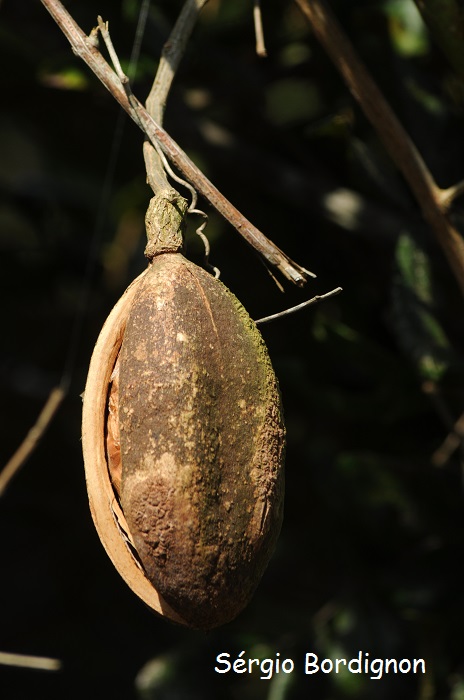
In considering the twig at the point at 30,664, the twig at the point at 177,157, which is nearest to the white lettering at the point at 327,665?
the twig at the point at 30,664

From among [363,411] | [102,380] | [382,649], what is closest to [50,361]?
[363,411]

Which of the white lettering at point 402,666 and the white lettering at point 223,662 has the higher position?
the white lettering at point 223,662

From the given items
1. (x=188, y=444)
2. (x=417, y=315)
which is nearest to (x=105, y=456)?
(x=188, y=444)

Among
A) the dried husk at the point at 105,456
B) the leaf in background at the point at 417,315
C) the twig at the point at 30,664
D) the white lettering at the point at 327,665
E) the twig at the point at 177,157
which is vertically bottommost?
the white lettering at the point at 327,665

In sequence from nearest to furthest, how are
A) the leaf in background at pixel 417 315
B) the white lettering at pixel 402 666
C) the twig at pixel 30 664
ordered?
1. the twig at pixel 30 664
2. the leaf in background at pixel 417 315
3. the white lettering at pixel 402 666

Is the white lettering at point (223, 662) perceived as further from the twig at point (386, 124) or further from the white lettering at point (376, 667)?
the twig at point (386, 124)

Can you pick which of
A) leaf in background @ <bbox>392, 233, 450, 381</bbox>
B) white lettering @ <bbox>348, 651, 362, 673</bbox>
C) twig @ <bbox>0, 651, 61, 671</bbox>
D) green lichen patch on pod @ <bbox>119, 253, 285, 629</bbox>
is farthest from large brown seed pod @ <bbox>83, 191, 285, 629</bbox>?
white lettering @ <bbox>348, 651, 362, 673</bbox>

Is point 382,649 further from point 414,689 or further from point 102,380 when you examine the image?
point 102,380

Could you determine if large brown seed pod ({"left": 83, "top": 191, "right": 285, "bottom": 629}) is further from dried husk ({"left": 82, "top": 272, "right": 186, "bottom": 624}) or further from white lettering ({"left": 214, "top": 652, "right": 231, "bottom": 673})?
white lettering ({"left": 214, "top": 652, "right": 231, "bottom": 673})
